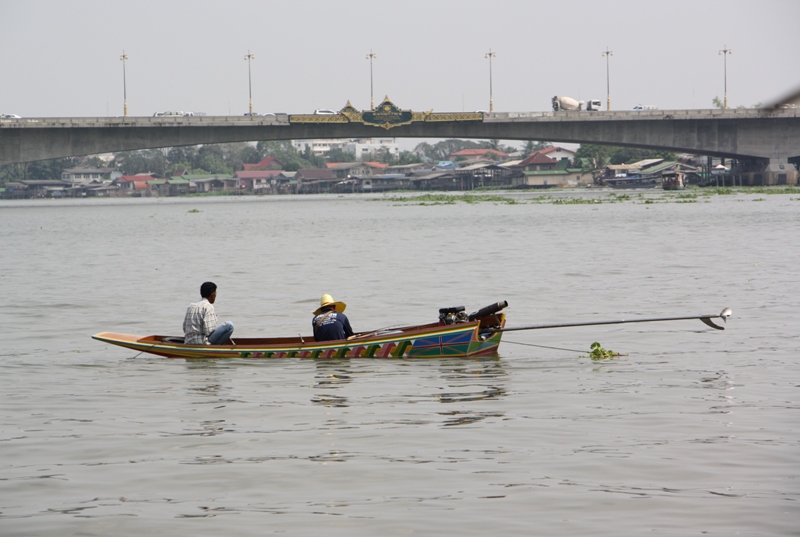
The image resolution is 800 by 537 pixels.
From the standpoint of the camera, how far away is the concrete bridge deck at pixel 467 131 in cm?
7675

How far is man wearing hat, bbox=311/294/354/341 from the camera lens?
15.2m

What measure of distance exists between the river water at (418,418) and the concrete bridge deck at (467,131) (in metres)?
52.0

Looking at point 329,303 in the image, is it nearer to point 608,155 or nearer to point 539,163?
point 539,163

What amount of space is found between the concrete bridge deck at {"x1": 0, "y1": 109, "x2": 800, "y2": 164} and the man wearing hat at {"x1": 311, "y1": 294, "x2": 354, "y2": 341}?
6485 centimetres

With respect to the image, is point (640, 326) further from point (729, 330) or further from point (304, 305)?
point (304, 305)

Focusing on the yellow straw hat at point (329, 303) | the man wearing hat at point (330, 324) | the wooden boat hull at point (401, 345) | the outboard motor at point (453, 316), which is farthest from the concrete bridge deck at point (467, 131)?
the outboard motor at point (453, 316)

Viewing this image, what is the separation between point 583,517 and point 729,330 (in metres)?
10.6

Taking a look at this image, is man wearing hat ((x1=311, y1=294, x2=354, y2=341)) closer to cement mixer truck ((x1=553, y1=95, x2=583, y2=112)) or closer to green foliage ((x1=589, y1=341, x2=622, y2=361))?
green foliage ((x1=589, y1=341, x2=622, y2=361))

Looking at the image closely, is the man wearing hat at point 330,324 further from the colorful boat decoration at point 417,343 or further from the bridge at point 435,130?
the bridge at point 435,130

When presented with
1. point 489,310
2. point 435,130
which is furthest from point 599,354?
point 435,130

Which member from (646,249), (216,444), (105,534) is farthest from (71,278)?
(105,534)

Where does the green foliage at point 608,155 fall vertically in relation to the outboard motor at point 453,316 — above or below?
above

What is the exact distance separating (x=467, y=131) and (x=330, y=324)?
226 feet

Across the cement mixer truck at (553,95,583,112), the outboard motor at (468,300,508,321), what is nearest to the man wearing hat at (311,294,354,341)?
the outboard motor at (468,300,508,321)
